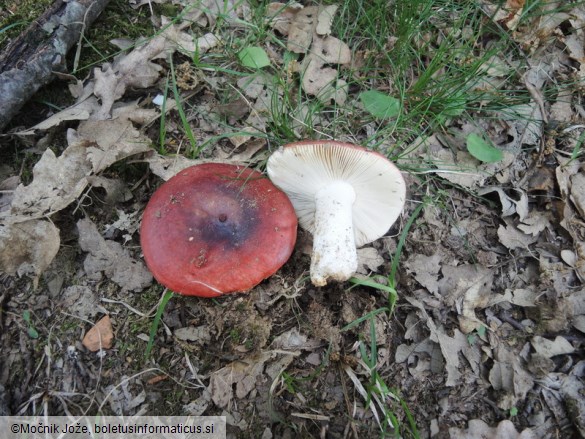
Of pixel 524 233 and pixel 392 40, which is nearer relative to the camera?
pixel 524 233

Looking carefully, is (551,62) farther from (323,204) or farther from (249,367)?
(249,367)

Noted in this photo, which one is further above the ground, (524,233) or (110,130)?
(110,130)

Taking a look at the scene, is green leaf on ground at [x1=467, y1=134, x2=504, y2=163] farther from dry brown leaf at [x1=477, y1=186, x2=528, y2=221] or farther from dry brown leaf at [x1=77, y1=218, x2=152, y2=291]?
dry brown leaf at [x1=77, y1=218, x2=152, y2=291]

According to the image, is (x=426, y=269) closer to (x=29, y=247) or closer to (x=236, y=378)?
(x=236, y=378)

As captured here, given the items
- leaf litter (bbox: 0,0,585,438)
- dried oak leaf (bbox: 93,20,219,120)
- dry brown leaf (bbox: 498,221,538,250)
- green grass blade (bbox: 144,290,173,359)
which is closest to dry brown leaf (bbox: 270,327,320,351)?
leaf litter (bbox: 0,0,585,438)

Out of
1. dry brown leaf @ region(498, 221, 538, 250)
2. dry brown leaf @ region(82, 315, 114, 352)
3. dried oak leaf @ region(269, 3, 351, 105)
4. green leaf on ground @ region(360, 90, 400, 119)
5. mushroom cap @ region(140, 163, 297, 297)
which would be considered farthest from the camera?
dried oak leaf @ region(269, 3, 351, 105)

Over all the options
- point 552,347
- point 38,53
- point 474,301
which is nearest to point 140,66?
point 38,53

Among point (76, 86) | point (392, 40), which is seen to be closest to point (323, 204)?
point (392, 40)
